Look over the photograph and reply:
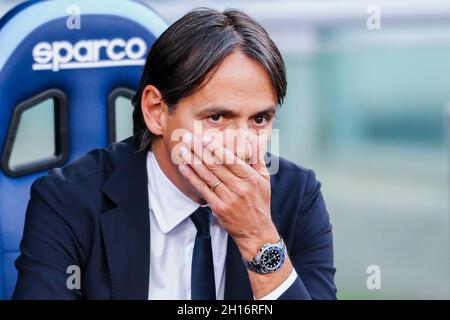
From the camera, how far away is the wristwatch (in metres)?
1.89

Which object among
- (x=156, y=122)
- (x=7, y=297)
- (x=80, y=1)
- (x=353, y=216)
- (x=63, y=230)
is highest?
(x=80, y=1)

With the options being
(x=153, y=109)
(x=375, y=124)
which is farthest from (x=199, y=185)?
(x=375, y=124)

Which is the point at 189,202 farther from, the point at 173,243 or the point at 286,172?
the point at 286,172

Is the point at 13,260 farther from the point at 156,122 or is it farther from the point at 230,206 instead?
the point at 230,206

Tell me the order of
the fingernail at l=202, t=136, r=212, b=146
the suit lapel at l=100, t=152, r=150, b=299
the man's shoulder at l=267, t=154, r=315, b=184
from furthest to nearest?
1. the man's shoulder at l=267, t=154, r=315, b=184
2. the suit lapel at l=100, t=152, r=150, b=299
3. the fingernail at l=202, t=136, r=212, b=146

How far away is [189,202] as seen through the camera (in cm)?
208

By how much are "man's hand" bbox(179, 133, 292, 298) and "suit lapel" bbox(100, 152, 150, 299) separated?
182mm

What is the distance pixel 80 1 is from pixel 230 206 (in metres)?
0.73

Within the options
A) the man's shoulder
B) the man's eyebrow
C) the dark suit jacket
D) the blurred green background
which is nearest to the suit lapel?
the dark suit jacket

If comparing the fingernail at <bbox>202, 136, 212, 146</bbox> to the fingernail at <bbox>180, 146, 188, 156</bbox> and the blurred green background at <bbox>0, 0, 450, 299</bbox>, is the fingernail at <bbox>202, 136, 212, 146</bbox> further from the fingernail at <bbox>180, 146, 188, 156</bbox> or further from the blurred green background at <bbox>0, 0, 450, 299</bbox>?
the blurred green background at <bbox>0, 0, 450, 299</bbox>

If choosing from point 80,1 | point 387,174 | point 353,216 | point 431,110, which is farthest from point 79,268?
point 431,110

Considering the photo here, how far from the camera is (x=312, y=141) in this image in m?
7.83

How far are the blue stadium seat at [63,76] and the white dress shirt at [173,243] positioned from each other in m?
0.34

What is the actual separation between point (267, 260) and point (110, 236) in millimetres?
351
